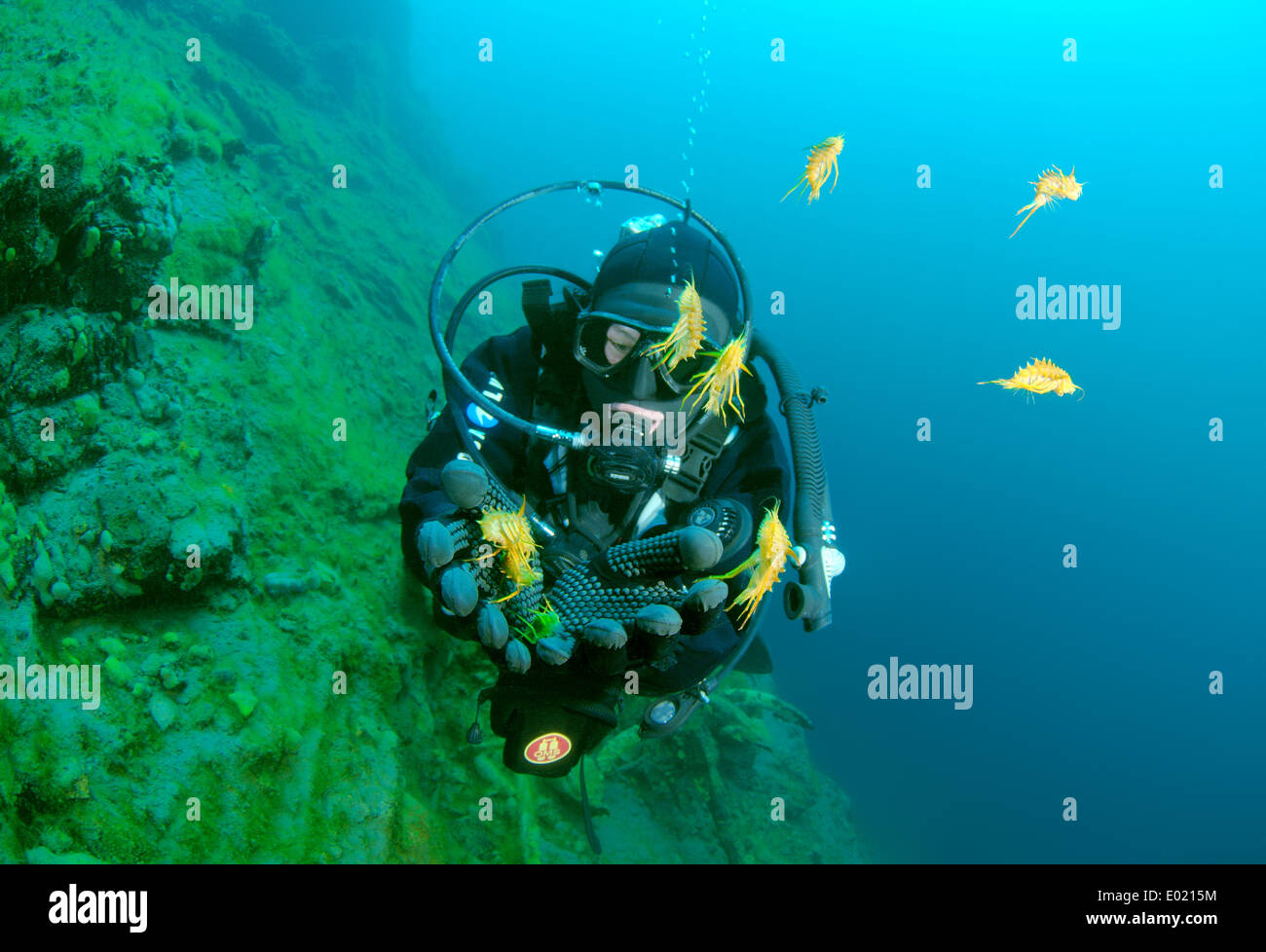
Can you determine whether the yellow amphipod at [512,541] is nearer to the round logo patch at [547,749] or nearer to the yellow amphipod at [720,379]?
the round logo patch at [547,749]

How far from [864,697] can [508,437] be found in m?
24.0

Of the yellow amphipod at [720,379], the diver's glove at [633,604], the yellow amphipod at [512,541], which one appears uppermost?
the yellow amphipod at [720,379]

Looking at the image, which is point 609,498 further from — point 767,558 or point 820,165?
point 820,165

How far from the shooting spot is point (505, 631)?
1.92 meters

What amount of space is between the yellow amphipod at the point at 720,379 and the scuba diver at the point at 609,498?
30 millimetres

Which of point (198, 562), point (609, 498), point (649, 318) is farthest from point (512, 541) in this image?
point (198, 562)

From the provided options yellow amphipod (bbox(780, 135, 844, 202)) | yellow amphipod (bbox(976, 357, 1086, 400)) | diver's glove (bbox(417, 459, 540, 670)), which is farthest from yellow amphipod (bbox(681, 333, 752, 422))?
yellow amphipod (bbox(976, 357, 1086, 400))

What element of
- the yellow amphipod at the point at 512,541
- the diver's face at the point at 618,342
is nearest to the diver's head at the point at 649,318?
the diver's face at the point at 618,342

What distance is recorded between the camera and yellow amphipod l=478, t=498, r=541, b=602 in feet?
6.56

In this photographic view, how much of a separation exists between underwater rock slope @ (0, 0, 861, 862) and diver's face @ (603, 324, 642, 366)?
2.09 m

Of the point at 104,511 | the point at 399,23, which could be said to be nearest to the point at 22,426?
the point at 104,511

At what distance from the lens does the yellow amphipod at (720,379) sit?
266 cm

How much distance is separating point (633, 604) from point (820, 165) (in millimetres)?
2390
